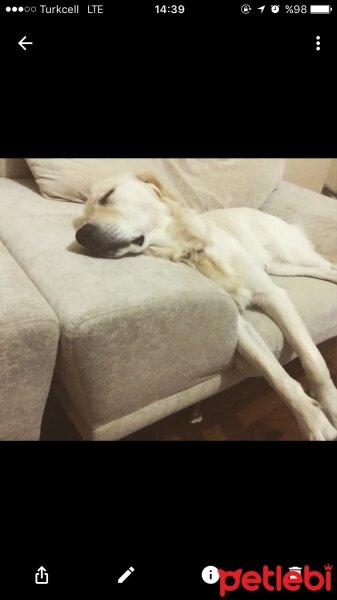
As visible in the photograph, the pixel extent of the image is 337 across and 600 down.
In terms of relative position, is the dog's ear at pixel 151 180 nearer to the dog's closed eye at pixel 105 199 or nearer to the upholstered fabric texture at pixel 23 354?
the dog's closed eye at pixel 105 199

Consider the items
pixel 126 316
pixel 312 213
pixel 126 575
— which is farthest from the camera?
pixel 312 213

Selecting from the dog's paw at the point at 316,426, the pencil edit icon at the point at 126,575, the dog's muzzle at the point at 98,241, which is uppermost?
the dog's muzzle at the point at 98,241

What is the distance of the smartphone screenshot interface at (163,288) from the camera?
51 centimetres

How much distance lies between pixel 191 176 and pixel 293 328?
367mm

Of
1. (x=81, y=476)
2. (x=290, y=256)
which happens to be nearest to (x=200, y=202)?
(x=290, y=256)

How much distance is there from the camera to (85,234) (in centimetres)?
72

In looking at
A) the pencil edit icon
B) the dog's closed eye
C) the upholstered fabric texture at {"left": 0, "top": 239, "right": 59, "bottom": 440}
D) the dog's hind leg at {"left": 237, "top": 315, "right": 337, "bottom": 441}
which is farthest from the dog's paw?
the dog's closed eye

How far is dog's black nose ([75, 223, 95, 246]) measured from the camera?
2.34 ft

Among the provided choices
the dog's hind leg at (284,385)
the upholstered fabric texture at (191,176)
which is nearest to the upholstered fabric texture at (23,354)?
the upholstered fabric texture at (191,176)

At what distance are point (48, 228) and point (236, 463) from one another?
59 cm
